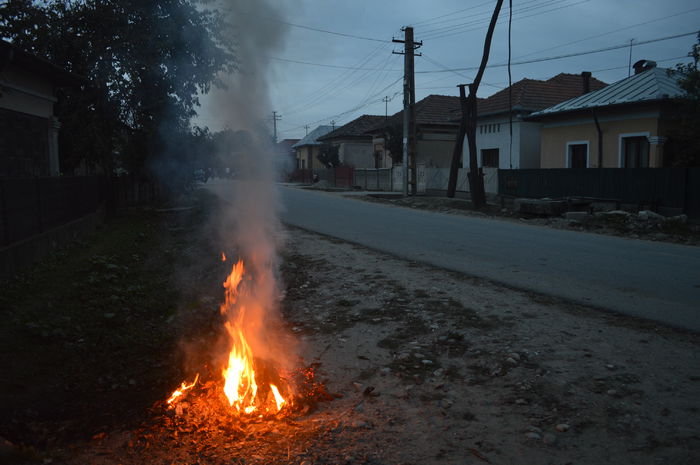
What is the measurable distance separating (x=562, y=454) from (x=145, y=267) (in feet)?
25.0

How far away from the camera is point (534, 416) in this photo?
3.56 metres

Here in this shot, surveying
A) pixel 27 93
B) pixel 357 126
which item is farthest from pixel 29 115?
pixel 357 126

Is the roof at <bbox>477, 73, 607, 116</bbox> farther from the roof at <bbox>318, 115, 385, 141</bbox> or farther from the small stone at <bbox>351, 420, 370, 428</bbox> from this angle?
the small stone at <bbox>351, 420, 370, 428</bbox>

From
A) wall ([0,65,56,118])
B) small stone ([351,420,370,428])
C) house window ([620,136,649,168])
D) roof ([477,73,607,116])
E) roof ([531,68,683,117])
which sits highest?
roof ([477,73,607,116])

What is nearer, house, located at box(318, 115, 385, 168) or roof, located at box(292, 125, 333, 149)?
house, located at box(318, 115, 385, 168)

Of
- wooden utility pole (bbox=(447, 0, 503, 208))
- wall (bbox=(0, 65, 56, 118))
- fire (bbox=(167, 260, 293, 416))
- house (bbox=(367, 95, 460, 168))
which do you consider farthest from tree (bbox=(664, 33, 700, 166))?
house (bbox=(367, 95, 460, 168))

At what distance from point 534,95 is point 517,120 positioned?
2354 millimetres

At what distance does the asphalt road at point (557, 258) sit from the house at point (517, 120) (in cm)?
1397

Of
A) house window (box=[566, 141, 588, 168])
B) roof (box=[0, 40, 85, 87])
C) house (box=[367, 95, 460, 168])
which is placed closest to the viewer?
roof (box=[0, 40, 85, 87])

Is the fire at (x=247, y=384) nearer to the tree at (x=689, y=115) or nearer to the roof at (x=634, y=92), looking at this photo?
the tree at (x=689, y=115)

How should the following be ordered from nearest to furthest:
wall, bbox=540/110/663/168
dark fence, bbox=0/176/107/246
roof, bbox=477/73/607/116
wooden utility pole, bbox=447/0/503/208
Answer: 1. dark fence, bbox=0/176/107/246
2. wall, bbox=540/110/663/168
3. wooden utility pole, bbox=447/0/503/208
4. roof, bbox=477/73/607/116

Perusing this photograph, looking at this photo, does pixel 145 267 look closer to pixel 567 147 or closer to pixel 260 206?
pixel 260 206

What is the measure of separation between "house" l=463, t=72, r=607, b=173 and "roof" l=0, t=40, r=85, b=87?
64.5 ft

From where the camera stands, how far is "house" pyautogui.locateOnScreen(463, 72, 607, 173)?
2838 centimetres
